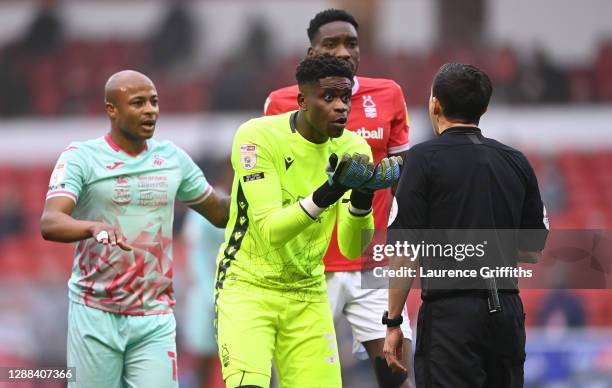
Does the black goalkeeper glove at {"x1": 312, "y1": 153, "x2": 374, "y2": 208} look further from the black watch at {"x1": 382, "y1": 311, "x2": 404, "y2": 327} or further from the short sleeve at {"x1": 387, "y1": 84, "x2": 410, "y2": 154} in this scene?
the short sleeve at {"x1": 387, "y1": 84, "x2": 410, "y2": 154}

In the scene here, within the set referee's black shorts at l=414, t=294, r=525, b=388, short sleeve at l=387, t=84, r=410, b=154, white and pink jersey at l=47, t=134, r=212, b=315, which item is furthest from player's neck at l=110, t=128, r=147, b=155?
referee's black shorts at l=414, t=294, r=525, b=388

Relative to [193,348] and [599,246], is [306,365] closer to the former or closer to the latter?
[599,246]

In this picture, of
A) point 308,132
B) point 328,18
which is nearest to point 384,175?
point 308,132

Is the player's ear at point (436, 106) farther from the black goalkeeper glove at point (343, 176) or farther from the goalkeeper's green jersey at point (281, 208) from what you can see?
the goalkeeper's green jersey at point (281, 208)

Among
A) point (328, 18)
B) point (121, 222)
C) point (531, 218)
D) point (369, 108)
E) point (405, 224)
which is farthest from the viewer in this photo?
point (328, 18)

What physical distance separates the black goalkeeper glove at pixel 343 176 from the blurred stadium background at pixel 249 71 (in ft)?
36.8

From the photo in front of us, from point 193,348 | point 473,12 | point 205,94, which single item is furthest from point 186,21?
point 193,348

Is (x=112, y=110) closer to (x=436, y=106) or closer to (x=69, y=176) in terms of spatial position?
(x=69, y=176)

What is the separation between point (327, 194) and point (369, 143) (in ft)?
5.81

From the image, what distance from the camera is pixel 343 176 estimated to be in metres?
5.80

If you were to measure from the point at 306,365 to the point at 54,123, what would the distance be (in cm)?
1646

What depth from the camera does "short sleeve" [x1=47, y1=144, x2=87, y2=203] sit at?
670cm

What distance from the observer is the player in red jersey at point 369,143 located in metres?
7.57

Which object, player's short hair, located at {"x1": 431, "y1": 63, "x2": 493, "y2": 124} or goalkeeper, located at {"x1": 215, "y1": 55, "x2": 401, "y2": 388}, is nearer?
player's short hair, located at {"x1": 431, "y1": 63, "x2": 493, "y2": 124}
